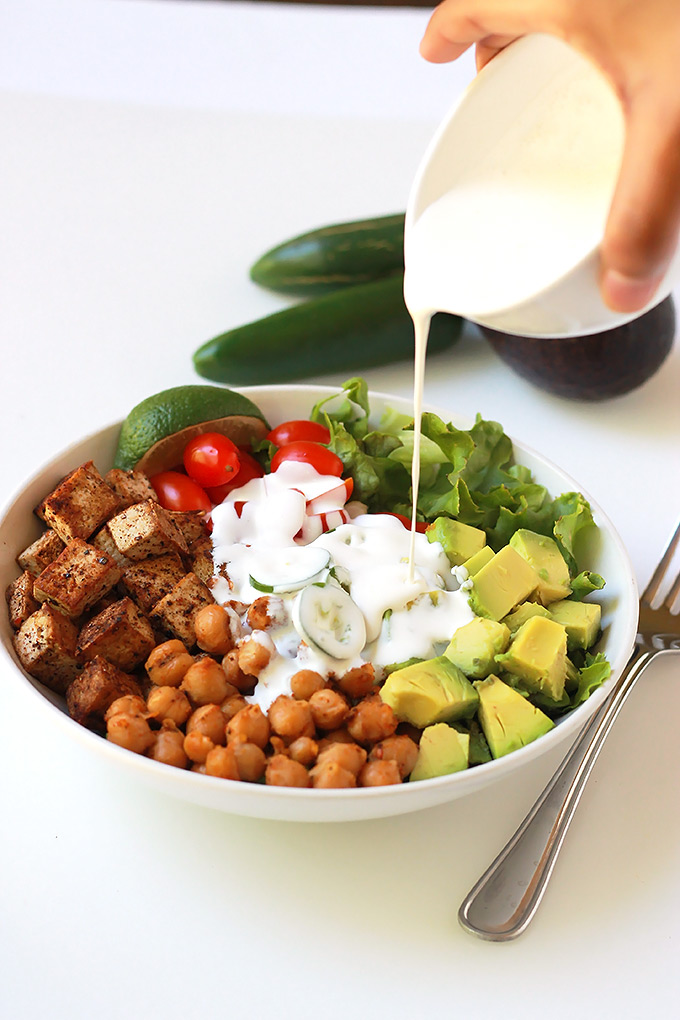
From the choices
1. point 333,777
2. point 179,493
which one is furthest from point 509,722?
point 179,493

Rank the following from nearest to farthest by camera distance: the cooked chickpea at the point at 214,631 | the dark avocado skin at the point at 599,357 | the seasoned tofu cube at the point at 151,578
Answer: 1. the cooked chickpea at the point at 214,631
2. the seasoned tofu cube at the point at 151,578
3. the dark avocado skin at the point at 599,357

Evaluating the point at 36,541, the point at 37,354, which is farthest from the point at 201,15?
the point at 36,541

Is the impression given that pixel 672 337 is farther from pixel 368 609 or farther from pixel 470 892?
pixel 470 892

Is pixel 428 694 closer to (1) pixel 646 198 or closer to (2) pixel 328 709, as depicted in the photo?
(2) pixel 328 709

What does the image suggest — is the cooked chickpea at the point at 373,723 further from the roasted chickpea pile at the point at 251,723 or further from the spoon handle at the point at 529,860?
the spoon handle at the point at 529,860

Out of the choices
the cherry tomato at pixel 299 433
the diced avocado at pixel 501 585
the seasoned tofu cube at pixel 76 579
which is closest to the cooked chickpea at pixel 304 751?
the diced avocado at pixel 501 585

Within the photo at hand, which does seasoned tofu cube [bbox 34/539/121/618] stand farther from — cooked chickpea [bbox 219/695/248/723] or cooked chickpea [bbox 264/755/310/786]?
cooked chickpea [bbox 264/755/310/786]
